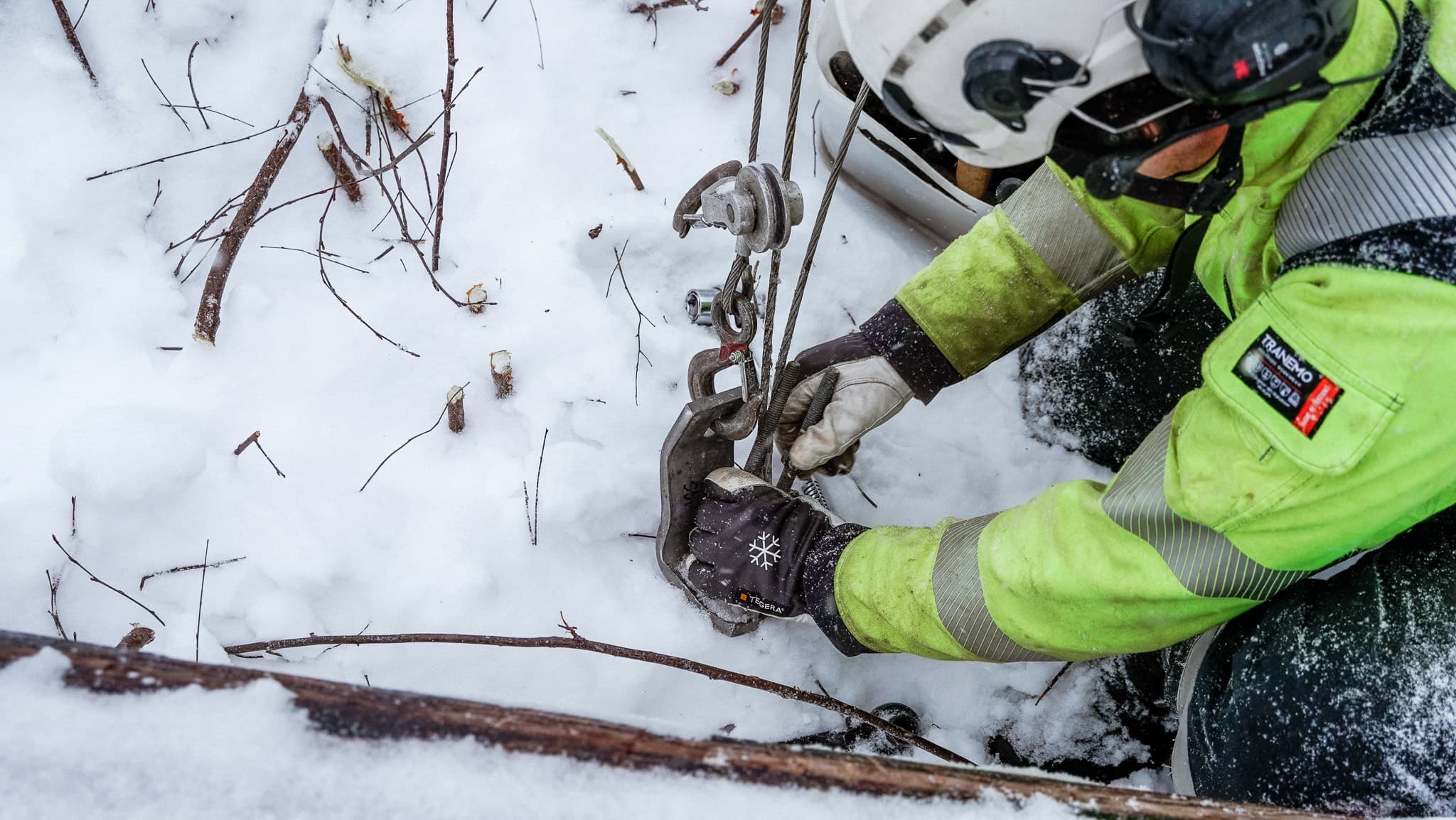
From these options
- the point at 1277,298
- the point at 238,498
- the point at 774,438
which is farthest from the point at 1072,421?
the point at 238,498

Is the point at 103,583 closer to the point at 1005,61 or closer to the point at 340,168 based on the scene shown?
the point at 340,168

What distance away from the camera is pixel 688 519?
6.79 ft

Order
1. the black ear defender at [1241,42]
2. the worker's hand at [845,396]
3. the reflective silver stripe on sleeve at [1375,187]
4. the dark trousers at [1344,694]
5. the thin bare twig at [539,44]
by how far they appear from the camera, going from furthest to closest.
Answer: the thin bare twig at [539,44] < the worker's hand at [845,396] < the dark trousers at [1344,694] < the reflective silver stripe on sleeve at [1375,187] < the black ear defender at [1241,42]

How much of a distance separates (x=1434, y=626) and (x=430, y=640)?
1758 millimetres

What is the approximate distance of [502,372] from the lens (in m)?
2.16

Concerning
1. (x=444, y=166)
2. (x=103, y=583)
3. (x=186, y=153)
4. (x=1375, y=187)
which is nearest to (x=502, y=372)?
(x=444, y=166)

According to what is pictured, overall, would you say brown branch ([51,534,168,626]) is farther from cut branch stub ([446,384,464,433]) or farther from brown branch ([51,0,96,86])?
brown branch ([51,0,96,86])

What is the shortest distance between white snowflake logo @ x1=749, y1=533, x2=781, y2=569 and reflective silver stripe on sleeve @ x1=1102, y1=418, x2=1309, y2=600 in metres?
0.71

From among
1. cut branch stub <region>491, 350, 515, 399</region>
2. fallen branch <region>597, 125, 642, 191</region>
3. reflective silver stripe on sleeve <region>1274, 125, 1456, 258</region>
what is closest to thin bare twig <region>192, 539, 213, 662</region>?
cut branch stub <region>491, 350, 515, 399</region>

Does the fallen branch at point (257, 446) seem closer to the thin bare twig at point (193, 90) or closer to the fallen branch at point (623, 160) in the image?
the thin bare twig at point (193, 90)

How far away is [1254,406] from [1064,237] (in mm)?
718

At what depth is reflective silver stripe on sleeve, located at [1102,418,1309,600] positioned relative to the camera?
1323 millimetres

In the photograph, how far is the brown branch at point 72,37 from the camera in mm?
2248

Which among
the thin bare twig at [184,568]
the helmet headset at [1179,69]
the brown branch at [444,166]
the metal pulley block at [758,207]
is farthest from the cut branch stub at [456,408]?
the helmet headset at [1179,69]
